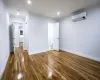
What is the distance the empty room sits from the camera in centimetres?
270

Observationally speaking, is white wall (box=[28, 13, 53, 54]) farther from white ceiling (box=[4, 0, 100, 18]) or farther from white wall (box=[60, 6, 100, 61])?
white wall (box=[60, 6, 100, 61])

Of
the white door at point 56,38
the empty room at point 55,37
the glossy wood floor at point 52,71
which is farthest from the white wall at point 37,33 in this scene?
the glossy wood floor at point 52,71

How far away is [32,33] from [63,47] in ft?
9.20

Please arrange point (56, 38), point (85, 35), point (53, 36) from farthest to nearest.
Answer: point (53, 36) → point (56, 38) → point (85, 35)

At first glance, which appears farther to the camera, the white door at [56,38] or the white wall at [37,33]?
the white door at [56,38]

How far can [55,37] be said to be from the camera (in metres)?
5.80

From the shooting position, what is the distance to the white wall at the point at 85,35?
330 centimetres

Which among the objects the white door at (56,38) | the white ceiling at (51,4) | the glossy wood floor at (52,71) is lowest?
the glossy wood floor at (52,71)

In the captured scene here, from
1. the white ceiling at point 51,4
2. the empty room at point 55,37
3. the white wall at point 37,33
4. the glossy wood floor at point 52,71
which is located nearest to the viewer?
the glossy wood floor at point 52,71

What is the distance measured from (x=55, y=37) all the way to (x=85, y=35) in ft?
8.29

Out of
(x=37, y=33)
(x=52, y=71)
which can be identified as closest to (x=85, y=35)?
(x=52, y=71)

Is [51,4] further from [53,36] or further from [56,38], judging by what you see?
[53,36]

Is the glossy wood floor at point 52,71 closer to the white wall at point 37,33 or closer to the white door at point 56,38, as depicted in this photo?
the white wall at point 37,33

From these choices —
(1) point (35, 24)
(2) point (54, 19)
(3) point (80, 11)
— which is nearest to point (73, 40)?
(3) point (80, 11)
